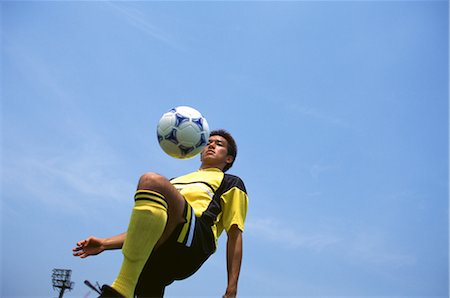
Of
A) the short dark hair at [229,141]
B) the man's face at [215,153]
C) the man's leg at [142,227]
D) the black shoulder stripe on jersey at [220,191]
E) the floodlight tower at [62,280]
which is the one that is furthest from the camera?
the floodlight tower at [62,280]

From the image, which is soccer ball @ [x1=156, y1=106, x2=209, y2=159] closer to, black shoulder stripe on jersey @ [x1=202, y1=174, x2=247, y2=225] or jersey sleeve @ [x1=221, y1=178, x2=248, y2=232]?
black shoulder stripe on jersey @ [x1=202, y1=174, x2=247, y2=225]

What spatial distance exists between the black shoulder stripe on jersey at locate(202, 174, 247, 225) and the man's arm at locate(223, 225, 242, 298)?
302 mm

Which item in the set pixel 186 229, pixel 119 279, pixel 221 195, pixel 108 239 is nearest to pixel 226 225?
pixel 221 195

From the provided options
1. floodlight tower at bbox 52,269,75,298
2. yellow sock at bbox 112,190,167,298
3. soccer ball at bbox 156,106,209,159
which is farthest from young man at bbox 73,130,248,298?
floodlight tower at bbox 52,269,75,298

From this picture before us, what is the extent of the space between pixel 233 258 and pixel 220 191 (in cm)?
77

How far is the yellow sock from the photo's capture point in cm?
350

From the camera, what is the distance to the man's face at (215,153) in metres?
5.61

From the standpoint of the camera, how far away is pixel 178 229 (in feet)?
13.3

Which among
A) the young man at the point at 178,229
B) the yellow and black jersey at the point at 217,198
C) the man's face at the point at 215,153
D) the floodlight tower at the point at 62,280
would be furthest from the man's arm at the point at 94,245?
the floodlight tower at the point at 62,280

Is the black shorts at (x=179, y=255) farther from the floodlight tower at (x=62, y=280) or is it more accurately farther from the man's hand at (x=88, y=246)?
the floodlight tower at (x=62, y=280)

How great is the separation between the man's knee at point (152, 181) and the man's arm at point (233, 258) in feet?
4.72

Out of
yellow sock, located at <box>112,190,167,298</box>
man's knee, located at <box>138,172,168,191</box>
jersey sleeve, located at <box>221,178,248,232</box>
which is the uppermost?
jersey sleeve, located at <box>221,178,248,232</box>

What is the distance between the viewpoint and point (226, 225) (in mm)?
4875

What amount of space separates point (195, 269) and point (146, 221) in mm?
1312
